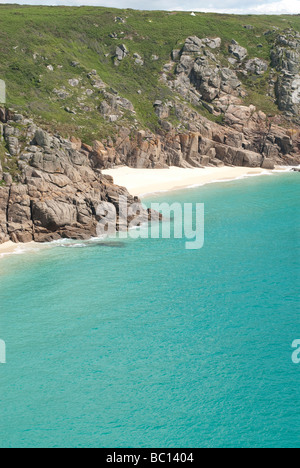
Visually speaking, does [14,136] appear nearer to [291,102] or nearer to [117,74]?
[117,74]

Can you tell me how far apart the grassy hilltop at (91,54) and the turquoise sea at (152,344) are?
1579 inches

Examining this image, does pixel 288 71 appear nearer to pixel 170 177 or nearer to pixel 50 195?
pixel 170 177

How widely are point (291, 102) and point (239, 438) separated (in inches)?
4025

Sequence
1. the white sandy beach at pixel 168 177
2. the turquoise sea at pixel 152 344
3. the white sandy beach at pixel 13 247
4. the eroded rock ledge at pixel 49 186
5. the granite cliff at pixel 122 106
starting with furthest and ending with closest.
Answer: the white sandy beach at pixel 168 177
the granite cliff at pixel 122 106
the eroded rock ledge at pixel 49 186
the white sandy beach at pixel 13 247
the turquoise sea at pixel 152 344

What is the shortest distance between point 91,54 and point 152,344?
9531 cm

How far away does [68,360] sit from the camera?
1115 inches

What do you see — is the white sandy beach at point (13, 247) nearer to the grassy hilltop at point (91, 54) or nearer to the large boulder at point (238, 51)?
the grassy hilltop at point (91, 54)

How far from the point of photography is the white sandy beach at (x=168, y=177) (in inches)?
3095

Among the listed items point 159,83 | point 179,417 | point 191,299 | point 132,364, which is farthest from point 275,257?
point 159,83

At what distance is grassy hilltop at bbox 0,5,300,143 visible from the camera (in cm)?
8600

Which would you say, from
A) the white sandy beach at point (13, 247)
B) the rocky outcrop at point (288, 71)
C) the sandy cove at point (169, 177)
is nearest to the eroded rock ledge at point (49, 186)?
the white sandy beach at point (13, 247)

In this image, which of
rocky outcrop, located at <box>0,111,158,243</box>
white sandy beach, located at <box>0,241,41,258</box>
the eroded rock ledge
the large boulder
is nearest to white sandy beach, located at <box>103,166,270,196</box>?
the eroded rock ledge

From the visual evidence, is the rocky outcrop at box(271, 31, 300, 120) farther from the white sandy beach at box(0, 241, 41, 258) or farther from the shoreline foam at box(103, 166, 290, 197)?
the white sandy beach at box(0, 241, 41, 258)

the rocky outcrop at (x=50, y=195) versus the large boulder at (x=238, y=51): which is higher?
the large boulder at (x=238, y=51)
